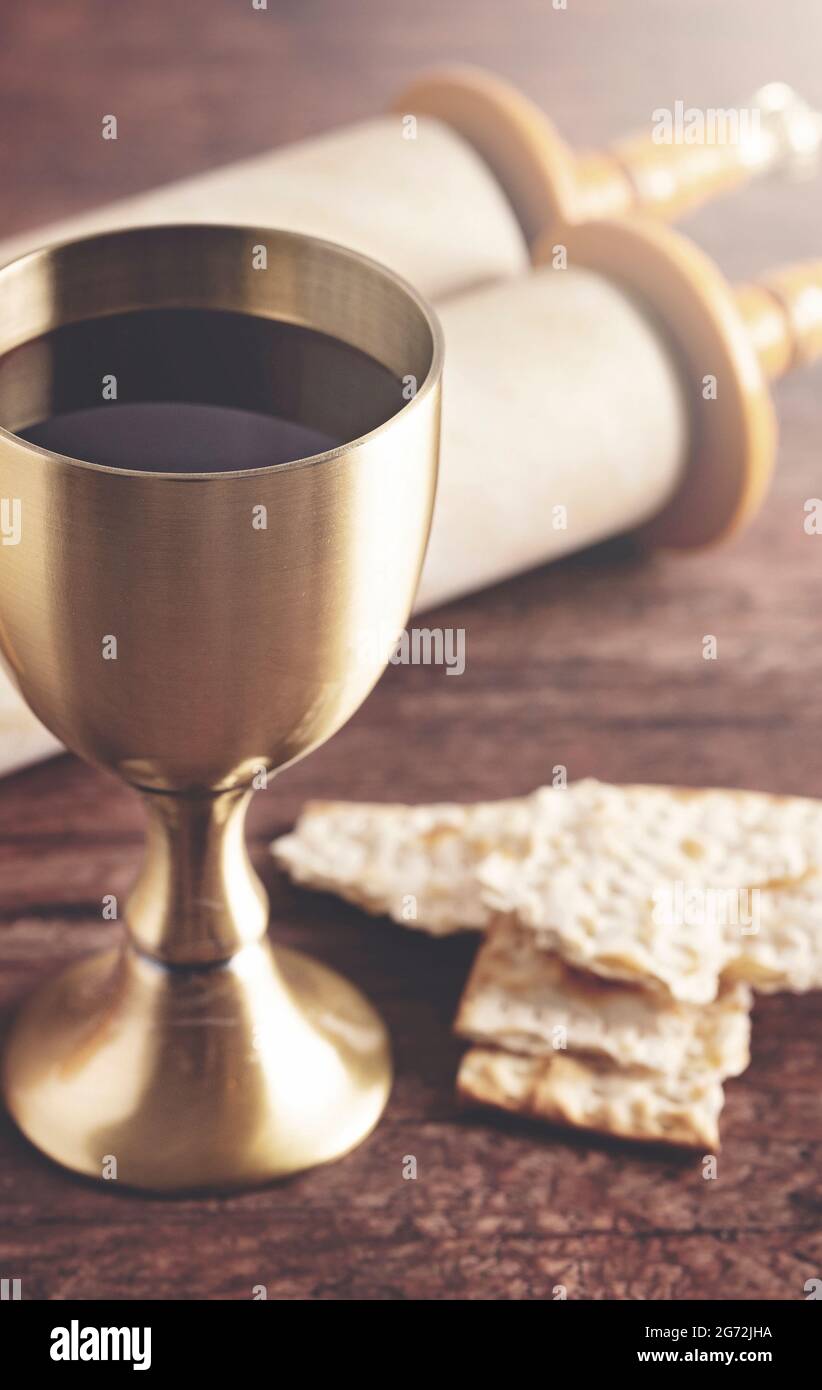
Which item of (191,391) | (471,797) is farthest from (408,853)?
(191,391)

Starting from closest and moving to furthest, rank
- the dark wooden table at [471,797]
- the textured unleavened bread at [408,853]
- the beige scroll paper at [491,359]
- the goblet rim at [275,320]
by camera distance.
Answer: the goblet rim at [275,320] → the dark wooden table at [471,797] → the textured unleavened bread at [408,853] → the beige scroll paper at [491,359]

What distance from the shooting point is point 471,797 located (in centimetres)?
76

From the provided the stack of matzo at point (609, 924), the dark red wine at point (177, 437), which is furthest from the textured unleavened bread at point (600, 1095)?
the dark red wine at point (177, 437)

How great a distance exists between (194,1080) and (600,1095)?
14 centimetres

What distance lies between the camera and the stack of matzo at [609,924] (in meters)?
0.61

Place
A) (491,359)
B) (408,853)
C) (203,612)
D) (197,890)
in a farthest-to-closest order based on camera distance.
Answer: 1. (491,359)
2. (408,853)
3. (197,890)
4. (203,612)

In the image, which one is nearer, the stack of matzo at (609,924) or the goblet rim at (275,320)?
the goblet rim at (275,320)

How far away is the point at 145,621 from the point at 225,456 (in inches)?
3.5

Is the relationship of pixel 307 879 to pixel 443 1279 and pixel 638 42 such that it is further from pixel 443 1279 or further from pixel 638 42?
pixel 638 42

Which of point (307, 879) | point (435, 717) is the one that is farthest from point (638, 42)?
point (307, 879)

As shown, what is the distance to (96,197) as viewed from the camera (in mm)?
1194

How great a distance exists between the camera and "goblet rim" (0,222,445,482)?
457 millimetres

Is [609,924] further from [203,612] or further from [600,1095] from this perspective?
[203,612]

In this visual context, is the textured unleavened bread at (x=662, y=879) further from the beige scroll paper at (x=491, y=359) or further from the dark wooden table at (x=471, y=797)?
the beige scroll paper at (x=491, y=359)
